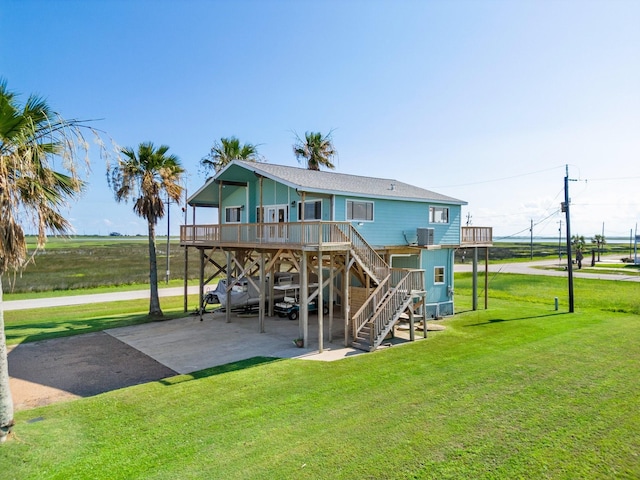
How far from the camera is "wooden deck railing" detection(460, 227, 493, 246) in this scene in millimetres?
21886

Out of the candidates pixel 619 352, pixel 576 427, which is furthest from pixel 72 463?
pixel 619 352

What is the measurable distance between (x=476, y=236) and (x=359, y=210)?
8624 millimetres

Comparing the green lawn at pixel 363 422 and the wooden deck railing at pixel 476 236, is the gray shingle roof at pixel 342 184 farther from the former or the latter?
the green lawn at pixel 363 422

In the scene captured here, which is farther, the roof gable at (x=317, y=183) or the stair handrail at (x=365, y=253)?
the roof gable at (x=317, y=183)

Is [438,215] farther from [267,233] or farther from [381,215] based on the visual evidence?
[267,233]

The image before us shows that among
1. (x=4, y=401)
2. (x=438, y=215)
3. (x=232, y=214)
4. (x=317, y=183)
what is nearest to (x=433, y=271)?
(x=438, y=215)

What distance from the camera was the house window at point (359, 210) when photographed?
17.1 meters

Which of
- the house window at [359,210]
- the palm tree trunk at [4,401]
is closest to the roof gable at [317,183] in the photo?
the house window at [359,210]

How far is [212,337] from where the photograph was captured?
16.6 m

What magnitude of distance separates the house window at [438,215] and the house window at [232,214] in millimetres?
10538

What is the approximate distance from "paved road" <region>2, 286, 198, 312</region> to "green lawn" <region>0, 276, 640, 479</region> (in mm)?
19291

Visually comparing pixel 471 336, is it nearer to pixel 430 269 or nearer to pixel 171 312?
pixel 430 269

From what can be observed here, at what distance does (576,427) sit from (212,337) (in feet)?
42.7

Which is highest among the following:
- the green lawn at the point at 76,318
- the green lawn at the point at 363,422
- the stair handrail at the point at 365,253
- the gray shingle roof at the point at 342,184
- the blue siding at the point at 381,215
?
the gray shingle roof at the point at 342,184
